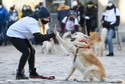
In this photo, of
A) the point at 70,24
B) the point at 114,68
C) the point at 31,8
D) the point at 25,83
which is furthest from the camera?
the point at 31,8

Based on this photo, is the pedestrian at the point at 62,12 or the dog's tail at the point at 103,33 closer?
the dog's tail at the point at 103,33

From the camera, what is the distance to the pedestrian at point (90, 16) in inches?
862

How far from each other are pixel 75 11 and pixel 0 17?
3514 mm

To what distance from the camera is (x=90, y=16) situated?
72.0 feet

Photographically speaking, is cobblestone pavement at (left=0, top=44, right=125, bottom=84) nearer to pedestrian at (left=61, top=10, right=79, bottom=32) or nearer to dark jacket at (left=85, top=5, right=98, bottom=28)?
pedestrian at (left=61, top=10, right=79, bottom=32)

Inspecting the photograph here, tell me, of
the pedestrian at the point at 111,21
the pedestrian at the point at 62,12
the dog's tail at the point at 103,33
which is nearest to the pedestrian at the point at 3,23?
the pedestrian at the point at 62,12

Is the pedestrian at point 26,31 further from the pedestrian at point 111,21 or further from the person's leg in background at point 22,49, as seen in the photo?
the pedestrian at point 111,21

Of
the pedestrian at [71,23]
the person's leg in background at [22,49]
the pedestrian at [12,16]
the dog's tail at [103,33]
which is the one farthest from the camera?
the pedestrian at [12,16]

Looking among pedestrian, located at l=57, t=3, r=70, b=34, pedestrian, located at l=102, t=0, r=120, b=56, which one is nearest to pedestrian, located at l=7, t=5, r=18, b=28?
pedestrian, located at l=57, t=3, r=70, b=34

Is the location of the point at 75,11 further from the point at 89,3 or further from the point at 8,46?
the point at 8,46

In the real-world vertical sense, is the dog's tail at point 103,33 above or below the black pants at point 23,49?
below

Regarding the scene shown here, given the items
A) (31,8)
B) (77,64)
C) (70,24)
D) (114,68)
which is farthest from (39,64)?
(31,8)

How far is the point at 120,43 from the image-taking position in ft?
70.9

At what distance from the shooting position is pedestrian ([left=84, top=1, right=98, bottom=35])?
21891 mm
